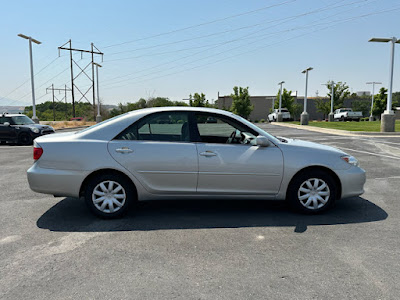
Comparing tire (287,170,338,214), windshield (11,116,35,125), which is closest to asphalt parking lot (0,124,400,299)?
tire (287,170,338,214)

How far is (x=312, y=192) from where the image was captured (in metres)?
4.65

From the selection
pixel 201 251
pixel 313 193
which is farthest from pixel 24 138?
pixel 313 193

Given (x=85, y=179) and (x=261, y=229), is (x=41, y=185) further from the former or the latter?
(x=261, y=229)

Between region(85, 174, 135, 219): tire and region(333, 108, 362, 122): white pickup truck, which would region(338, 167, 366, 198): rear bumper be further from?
region(333, 108, 362, 122): white pickup truck

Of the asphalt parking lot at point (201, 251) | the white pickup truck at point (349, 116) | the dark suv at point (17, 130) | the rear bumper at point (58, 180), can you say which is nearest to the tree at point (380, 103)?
the white pickup truck at point (349, 116)

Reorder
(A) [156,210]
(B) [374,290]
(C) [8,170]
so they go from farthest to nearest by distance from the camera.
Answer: (C) [8,170], (A) [156,210], (B) [374,290]

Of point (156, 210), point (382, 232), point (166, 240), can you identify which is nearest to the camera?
point (166, 240)

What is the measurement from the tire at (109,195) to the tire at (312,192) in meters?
2.31

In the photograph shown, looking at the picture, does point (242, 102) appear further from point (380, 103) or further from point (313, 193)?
point (313, 193)

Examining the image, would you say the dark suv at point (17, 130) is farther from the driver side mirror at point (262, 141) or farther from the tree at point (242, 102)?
the tree at point (242, 102)

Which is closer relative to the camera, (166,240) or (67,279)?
(67,279)

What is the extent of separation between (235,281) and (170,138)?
225cm

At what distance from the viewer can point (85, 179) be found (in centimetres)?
451

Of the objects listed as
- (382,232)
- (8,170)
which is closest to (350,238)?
(382,232)
